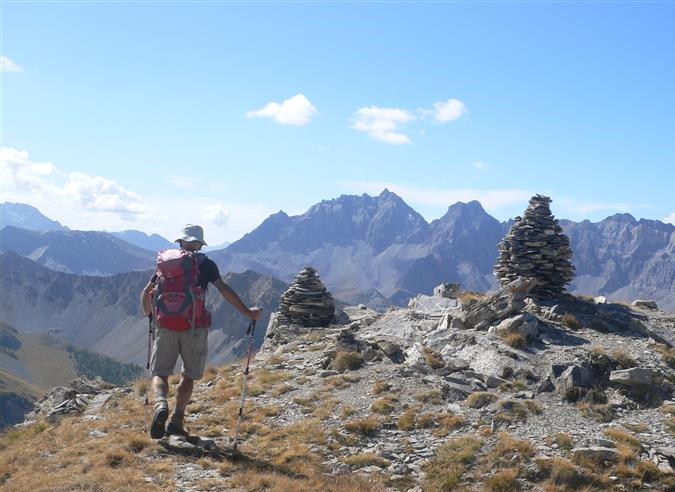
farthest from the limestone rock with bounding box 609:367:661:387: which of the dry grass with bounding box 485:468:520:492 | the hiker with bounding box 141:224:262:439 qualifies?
the hiker with bounding box 141:224:262:439

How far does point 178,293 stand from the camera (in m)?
11.5

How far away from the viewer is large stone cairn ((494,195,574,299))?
87.2 feet

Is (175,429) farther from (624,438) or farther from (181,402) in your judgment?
(624,438)

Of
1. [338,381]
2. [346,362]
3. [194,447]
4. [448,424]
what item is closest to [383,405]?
[448,424]

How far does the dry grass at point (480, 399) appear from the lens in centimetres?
1442

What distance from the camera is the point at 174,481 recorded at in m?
9.92

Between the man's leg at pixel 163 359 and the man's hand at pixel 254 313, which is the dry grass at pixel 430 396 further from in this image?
the man's leg at pixel 163 359

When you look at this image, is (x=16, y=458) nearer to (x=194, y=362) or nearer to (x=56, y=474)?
(x=56, y=474)

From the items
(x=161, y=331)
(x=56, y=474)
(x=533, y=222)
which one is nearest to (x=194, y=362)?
(x=161, y=331)

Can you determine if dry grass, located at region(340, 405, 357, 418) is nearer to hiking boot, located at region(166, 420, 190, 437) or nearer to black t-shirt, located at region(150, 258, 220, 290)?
hiking boot, located at region(166, 420, 190, 437)

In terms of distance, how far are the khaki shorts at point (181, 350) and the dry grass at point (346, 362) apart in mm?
7704

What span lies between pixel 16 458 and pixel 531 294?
21867 millimetres

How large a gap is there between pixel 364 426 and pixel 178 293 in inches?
221

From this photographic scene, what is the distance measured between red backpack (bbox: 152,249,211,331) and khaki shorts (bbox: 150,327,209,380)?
0.20 meters
